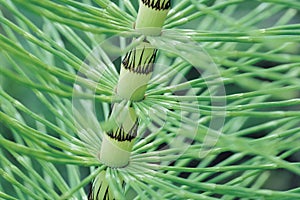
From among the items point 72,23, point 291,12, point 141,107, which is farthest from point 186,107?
point 291,12

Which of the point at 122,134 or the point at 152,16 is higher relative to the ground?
the point at 152,16

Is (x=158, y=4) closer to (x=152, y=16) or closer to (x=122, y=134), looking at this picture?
(x=152, y=16)

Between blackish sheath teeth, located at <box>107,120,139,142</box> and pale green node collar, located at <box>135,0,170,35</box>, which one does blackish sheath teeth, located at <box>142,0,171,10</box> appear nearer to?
pale green node collar, located at <box>135,0,170,35</box>

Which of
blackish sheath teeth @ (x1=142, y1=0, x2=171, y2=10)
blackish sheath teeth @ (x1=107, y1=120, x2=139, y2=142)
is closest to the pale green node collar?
blackish sheath teeth @ (x1=142, y1=0, x2=171, y2=10)

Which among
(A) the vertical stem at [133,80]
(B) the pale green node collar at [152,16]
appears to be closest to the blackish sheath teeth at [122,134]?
(A) the vertical stem at [133,80]

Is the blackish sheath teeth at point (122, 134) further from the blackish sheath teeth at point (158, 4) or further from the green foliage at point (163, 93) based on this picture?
the blackish sheath teeth at point (158, 4)

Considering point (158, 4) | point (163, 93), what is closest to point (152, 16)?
point (158, 4)

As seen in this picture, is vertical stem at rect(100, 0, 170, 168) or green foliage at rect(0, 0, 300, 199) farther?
vertical stem at rect(100, 0, 170, 168)

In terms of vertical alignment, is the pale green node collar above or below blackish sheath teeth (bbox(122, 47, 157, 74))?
above
